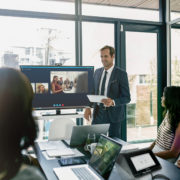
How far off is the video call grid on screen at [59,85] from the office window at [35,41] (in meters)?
1.09

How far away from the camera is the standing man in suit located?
10.3ft

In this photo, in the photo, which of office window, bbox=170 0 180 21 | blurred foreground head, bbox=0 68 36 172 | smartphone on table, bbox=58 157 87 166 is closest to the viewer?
blurred foreground head, bbox=0 68 36 172

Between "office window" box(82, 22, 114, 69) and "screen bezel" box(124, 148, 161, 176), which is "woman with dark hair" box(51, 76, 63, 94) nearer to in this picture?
"office window" box(82, 22, 114, 69)

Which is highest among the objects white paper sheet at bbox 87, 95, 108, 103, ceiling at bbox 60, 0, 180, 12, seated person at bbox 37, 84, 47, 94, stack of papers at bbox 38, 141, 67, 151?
ceiling at bbox 60, 0, 180, 12

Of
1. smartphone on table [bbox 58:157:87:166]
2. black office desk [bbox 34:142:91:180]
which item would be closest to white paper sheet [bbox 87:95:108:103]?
black office desk [bbox 34:142:91:180]

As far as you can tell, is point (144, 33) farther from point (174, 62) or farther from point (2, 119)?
point (2, 119)

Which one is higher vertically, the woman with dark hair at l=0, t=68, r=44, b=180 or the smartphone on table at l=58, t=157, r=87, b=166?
the woman with dark hair at l=0, t=68, r=44, b=180

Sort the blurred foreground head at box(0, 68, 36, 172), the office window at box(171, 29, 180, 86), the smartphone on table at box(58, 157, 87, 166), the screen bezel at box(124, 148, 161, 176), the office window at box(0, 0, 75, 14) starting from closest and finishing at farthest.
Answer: the blurred foreground head at box(0, 68, 36, 172), the screen bezel at box(124, 148, 161, 176), the smartphone on table at box(58, 157, 87, 166), the office window at box(0, 0, 75, 14), the office window at box(171, 29, 180, 86)

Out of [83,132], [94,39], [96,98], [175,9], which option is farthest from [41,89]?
[175,9]

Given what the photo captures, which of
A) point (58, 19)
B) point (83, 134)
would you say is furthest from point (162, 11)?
point (83, 134)

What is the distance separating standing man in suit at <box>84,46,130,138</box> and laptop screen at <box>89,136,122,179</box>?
4.76 feet

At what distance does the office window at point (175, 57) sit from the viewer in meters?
4.45

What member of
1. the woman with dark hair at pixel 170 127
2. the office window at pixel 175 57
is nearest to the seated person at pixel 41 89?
the woman with dark hair at pixel 170 127

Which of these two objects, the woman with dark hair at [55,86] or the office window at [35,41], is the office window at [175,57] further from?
the woman with dark hair at [55,86]
